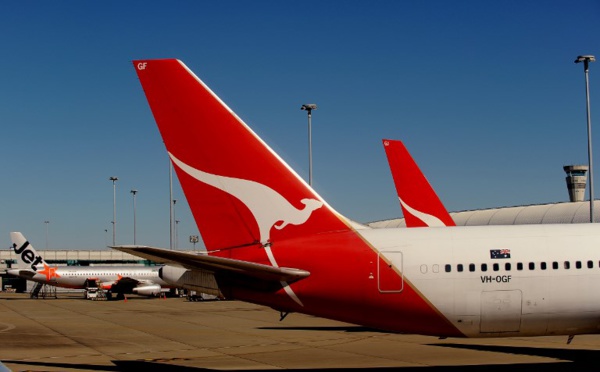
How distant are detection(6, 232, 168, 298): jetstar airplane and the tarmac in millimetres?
41833

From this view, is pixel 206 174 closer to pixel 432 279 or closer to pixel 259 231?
pixel 259 231

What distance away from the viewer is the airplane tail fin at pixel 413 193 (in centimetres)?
3872

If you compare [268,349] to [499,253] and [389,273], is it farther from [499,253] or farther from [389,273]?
[499,253]

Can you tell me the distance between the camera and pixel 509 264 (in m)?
18.7

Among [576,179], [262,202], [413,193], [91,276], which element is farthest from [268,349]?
[576,179]

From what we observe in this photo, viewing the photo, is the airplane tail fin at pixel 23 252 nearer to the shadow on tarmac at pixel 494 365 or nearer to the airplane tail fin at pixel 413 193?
the airplane tail fin at pixel 413 193

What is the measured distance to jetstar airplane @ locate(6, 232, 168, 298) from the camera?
276ft

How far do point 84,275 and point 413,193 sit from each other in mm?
59759

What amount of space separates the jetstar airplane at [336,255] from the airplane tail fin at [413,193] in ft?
63.8

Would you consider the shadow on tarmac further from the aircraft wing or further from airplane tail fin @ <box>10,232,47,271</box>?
airplane tail fin @ <box>10,232,47,271</box>

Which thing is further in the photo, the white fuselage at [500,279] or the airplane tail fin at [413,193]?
the airplane tail fin at [413,193]

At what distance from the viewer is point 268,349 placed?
2875 cm

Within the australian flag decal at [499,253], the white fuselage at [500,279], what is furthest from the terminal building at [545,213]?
the australian flag decal at [499,253]

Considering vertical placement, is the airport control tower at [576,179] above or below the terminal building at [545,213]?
above
